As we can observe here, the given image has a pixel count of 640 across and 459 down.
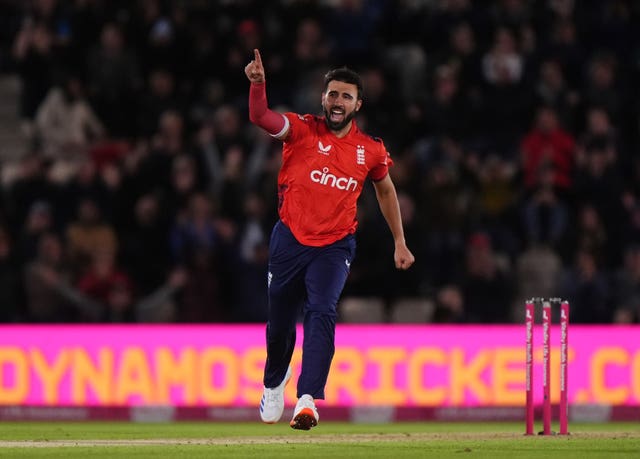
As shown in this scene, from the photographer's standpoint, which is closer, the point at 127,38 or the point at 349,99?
the point at 349,99

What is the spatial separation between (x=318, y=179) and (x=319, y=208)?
0.68 ft

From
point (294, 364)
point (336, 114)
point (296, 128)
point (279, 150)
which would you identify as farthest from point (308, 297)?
point (279, 150)

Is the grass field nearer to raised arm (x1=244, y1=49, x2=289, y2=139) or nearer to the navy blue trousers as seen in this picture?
the navy blue trousers

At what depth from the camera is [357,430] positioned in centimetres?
1510

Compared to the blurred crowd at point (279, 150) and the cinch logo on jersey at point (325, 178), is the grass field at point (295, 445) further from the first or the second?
the blurred crowd at point (279, 150)

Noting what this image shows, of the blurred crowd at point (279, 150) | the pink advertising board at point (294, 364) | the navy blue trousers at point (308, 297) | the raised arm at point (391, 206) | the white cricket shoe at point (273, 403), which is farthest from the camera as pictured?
the blurred crowd at point (279, 150)

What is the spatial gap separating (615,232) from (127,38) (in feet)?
23.5

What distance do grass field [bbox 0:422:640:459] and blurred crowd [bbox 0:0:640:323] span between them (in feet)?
17.1

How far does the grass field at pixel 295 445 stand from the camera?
10.7 metres

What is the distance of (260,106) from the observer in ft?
36.0

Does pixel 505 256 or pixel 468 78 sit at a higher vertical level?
pixel 468 78

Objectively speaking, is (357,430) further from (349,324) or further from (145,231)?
(145,231)

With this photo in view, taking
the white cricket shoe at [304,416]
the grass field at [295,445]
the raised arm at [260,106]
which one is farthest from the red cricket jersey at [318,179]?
the grass field at [295,445]

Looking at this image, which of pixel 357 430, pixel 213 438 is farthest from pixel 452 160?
pixel 213 438
